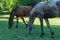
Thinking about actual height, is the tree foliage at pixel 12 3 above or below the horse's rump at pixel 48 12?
above

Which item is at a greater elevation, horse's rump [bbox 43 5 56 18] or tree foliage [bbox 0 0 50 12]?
tree foliage [bbox 0 0 50 12]

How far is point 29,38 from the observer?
930 centimetres

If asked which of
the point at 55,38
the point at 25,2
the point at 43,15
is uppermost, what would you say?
the point at 25,2

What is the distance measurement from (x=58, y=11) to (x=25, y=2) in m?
30.0

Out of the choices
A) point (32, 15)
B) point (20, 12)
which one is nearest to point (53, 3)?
point (32, 15)

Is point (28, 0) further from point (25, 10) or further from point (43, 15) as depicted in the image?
point (43, 15)

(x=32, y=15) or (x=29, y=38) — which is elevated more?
(x=32, y=15)

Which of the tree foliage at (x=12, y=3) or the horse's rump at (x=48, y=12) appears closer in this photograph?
the horse's rump at (x=48, y=12)

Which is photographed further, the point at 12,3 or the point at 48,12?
the point at 12,3

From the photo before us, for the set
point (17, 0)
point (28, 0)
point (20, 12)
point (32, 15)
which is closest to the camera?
point (32, 15)

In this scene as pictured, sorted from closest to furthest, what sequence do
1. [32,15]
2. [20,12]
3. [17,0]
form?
[32,15] < [20,12] < [17,0]

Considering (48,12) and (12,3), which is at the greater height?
(12,3)

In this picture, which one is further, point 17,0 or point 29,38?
point 17,0

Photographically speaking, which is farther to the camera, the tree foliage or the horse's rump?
the tree foliage
